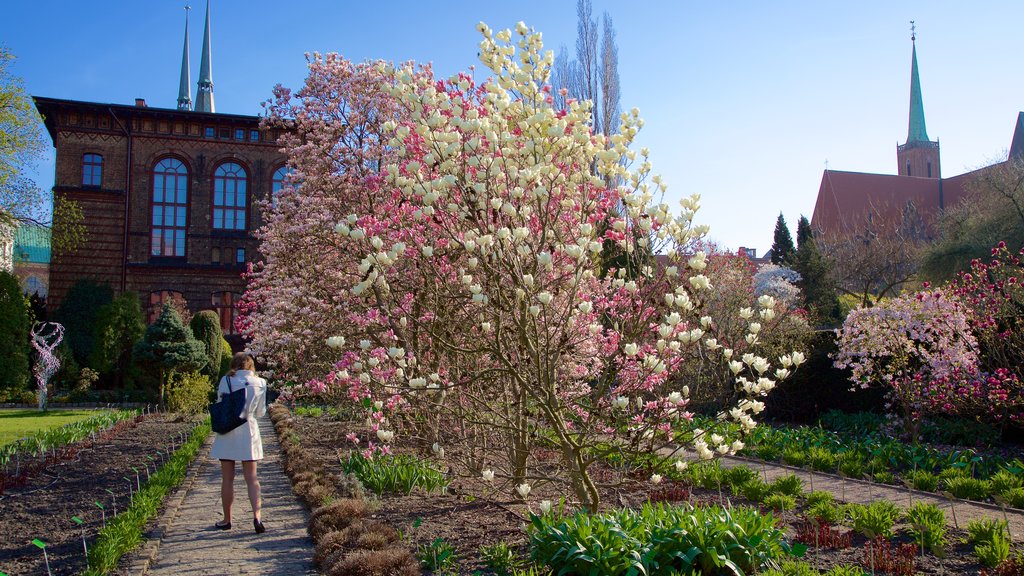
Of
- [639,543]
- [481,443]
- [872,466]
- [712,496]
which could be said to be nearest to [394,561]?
[639,543]

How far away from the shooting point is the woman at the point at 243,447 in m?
5.79

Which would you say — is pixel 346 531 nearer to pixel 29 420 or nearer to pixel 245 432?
pixel 245 432

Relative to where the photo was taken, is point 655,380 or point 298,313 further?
point 298,313

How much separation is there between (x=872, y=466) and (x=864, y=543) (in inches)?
124

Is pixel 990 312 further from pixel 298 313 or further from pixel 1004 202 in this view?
pixel 1004 202

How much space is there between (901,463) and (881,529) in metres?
4.10

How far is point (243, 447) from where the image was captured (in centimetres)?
586

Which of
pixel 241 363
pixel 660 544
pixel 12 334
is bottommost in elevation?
pixel 660 544

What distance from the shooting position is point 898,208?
47281 millimetres

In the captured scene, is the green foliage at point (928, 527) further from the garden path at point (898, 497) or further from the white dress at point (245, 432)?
the white dress at point (245, 432)

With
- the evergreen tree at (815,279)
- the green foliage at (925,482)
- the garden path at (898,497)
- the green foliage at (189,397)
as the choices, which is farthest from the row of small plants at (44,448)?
the evergreen tree at (815,279)

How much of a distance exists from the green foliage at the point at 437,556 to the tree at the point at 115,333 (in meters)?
22.5

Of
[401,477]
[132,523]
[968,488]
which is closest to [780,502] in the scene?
[968,488]

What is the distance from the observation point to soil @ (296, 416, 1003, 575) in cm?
440
